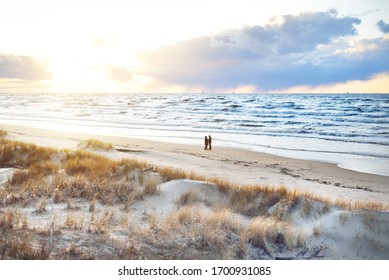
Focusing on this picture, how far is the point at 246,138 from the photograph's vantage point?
25734 millimetres

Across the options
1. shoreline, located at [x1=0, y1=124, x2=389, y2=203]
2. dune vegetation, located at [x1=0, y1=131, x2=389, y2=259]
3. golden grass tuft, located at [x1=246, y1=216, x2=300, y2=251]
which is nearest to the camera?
dune vegetation, located at [x1=0, y1=131, x2=389, y2=259]

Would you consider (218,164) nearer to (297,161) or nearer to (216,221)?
(297,161)

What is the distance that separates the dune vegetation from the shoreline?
2.61 meters

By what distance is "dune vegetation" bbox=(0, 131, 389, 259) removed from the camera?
5.12m

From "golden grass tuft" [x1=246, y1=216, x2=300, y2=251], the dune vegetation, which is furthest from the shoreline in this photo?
"golden grass tuft" [x1=246, y1=216, x2=300, y2=251]

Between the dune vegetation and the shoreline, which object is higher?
the dune vegetation

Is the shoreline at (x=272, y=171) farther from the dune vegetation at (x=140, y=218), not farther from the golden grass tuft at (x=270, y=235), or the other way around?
the golden grass tuft at (x=270, y=235)

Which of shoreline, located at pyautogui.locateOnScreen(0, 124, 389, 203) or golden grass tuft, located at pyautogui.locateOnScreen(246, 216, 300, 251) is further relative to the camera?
shoreline, located at pyautogui.locateOnScreen(0, 124, 389, 203)

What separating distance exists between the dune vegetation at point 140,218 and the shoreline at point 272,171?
261 cm

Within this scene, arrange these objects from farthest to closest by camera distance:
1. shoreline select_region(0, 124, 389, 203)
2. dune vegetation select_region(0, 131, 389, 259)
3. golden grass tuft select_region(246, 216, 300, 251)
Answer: shoreline select_region(0, 124, 389, 203) → golden grass tuft select_region(246, 216, 300, 251) → dune vegetation select_region(0, 131, 389, 259)

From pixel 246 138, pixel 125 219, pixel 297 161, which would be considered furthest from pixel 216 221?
pixel 246 138

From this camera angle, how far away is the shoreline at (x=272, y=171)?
1113cm

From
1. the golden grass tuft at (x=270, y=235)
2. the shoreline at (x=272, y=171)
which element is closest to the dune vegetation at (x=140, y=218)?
the golden grass tuft at (x=270, y=235)

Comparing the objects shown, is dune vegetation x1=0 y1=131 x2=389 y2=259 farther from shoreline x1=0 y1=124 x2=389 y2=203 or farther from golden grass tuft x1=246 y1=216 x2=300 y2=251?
shoreline x1=0 y1=124 x2=389 y2=203
